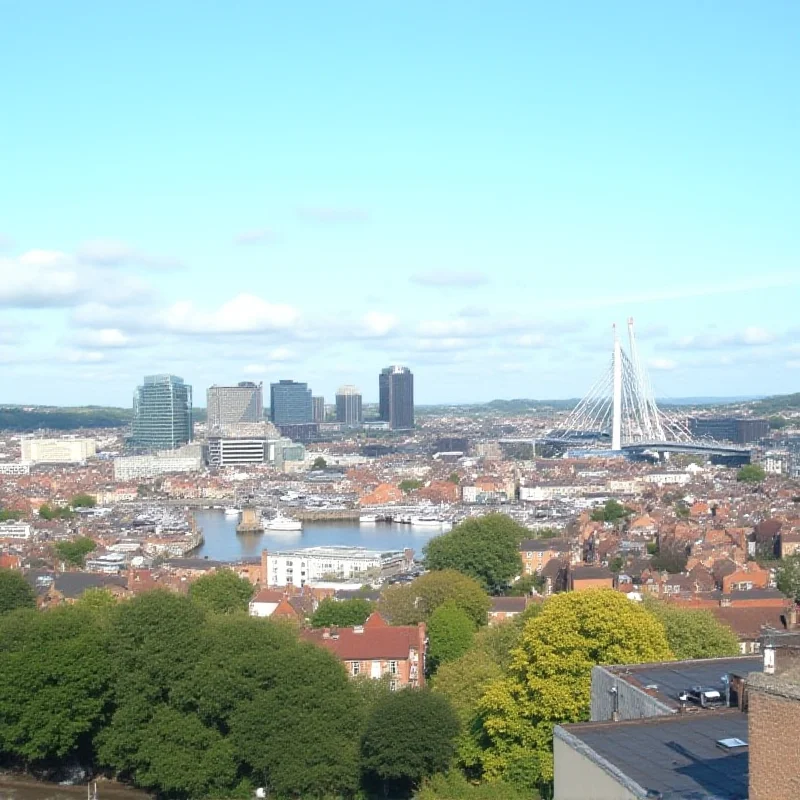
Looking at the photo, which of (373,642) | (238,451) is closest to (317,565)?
(373,642)

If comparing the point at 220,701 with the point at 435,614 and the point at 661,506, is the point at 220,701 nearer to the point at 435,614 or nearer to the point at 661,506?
the point at 435,614

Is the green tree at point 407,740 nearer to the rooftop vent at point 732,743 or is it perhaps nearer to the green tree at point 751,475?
the rooftop vent at point 732,743

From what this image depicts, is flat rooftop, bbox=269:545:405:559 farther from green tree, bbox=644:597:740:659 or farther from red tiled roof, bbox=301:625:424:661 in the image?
green tree, bbox=644:597:740:659

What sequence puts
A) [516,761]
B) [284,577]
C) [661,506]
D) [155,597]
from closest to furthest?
[516,761] → [155,597] → [284,577] → [661,506]

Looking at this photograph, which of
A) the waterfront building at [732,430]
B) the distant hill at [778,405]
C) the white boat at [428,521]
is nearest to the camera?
the white boat at [428,521]

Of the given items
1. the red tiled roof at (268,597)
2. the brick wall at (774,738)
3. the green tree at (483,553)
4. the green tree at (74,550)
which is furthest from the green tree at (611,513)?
the brick wall at (774,738)

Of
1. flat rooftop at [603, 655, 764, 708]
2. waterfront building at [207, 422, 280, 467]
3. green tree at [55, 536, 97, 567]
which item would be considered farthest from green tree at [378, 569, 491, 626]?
waterfront building at [207, 422, 280, 467]

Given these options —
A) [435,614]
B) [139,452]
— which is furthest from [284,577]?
[139,452]
